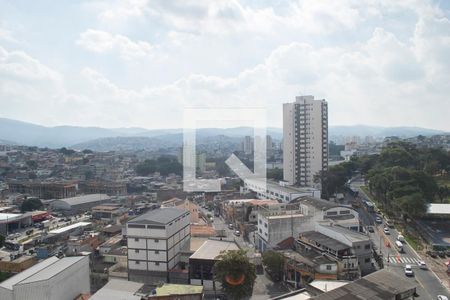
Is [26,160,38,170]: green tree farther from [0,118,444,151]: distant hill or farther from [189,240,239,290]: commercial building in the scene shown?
[0,118,444,151]: distant hill

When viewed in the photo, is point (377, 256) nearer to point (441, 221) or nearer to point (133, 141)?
point (441, 221)

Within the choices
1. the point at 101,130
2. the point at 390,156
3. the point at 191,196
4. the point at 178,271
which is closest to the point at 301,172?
the point at 390,156

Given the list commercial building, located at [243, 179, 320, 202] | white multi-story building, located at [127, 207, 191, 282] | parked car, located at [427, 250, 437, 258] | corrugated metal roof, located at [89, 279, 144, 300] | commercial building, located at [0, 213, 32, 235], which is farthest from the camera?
commercial building, located at [243, 179, 320, 202]

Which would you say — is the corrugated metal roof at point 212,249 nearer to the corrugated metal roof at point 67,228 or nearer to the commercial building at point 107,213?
the corrugated metal roof at point 67,228

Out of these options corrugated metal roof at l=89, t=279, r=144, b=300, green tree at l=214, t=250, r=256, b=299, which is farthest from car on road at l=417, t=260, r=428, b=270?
corrugated metal roof at l=89, t=279, r=144, b=300

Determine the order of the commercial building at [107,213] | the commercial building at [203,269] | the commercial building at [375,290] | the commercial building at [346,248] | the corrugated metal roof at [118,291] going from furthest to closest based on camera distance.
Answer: the commercial building at [107,213] < the commercial building at [203,269] < the commercial building at [346,248] < the corrugated metal roof at [118,291] < the commercial building at [375,290]

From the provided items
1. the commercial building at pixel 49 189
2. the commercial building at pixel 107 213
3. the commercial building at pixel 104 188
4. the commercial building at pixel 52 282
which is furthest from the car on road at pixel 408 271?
Result: the commercial building at pixel 49 189

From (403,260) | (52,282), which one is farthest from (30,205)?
(403,260)
